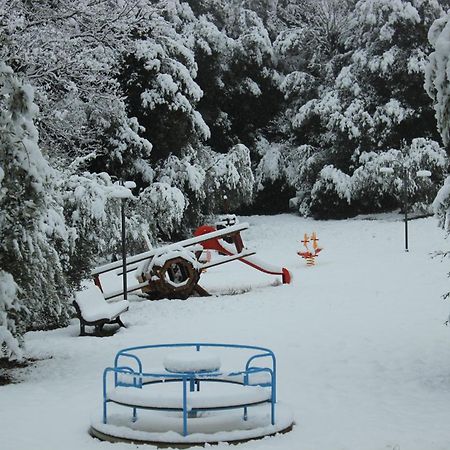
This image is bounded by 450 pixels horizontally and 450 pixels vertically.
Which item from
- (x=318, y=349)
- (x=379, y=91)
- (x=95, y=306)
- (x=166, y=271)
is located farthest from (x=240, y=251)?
(x=379, y=91)

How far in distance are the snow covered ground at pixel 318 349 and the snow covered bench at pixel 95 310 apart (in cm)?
34

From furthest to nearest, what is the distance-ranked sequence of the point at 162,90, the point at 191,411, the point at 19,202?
1. the point at 162,90
2. the point at 19,202
3. the point at 191,411

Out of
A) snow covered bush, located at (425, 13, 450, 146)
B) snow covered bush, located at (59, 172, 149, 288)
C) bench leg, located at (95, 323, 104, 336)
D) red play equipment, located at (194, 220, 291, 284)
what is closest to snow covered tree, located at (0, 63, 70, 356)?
bench leg, located at (95, 323, 104, 336)

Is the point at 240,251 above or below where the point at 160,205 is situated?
below

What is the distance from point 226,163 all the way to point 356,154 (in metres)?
5.49

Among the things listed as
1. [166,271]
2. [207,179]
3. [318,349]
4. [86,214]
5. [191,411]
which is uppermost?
[207,179]

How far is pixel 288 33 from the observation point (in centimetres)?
3603

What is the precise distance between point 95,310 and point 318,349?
443 centimetres

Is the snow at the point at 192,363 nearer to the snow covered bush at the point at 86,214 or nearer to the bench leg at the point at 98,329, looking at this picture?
the bench leg at the point at 98,329

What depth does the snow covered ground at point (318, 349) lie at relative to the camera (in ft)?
27.1

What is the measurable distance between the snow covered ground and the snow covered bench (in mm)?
337

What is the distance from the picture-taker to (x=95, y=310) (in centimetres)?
1477

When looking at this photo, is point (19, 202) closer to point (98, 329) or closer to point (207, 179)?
point (98, 329)

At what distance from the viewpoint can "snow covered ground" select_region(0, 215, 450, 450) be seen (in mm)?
8273
